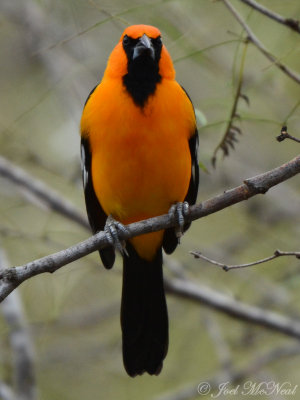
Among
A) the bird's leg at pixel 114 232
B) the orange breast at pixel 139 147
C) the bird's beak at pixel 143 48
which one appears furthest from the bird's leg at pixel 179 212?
the bird's beak at pixel 143 48

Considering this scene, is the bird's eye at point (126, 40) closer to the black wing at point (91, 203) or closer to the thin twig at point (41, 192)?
the black wing at point (91, 203)

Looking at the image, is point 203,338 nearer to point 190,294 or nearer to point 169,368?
point 169,368

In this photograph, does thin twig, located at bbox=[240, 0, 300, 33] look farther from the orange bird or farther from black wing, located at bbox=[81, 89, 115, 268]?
black wing, located at bbox=[81, 89, 115, 268]

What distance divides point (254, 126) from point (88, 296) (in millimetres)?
2719

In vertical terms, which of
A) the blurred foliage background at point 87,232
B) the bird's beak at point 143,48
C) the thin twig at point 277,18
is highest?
the thin twig at point 277,18

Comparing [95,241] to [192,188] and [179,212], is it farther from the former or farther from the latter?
[192,188]

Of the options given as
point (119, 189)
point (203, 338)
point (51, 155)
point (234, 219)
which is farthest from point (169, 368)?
point (119, 189)

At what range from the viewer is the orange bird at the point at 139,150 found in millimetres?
4086

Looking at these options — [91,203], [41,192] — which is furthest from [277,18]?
[41,192]

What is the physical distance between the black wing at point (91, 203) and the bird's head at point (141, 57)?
1.69 feet

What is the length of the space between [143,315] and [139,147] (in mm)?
1338

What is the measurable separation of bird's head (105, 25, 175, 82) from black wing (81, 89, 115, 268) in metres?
0.52

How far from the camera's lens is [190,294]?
5.38m

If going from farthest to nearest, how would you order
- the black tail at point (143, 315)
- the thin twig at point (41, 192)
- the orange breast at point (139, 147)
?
1. the thin twig at point (41, 192)
2. the black tail at point (143, 315)
3. the orange breast at point (139, 147)
